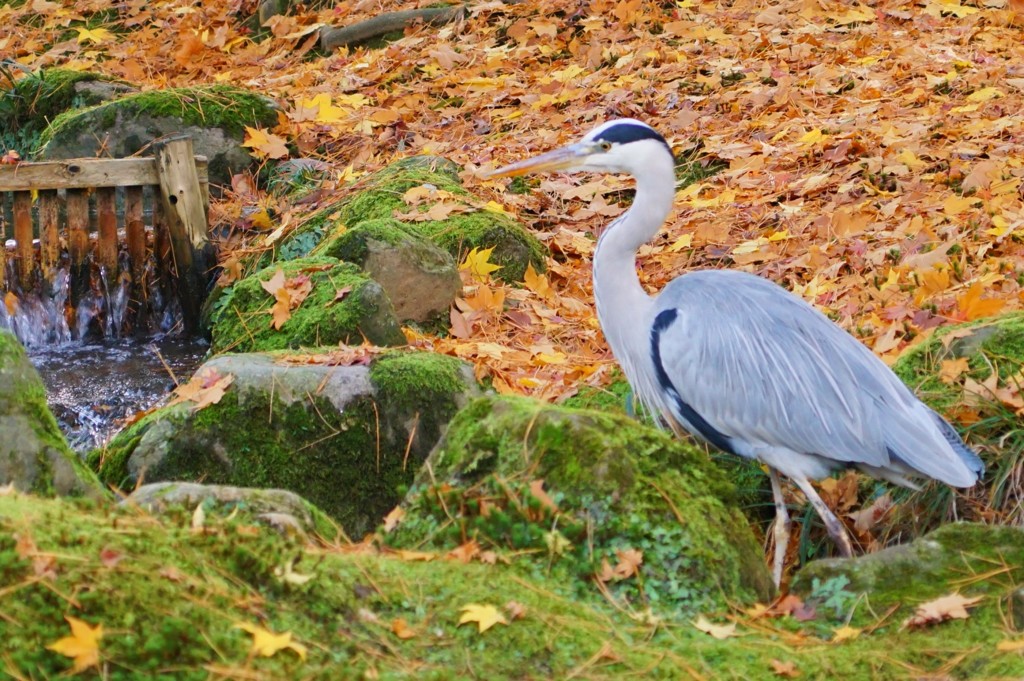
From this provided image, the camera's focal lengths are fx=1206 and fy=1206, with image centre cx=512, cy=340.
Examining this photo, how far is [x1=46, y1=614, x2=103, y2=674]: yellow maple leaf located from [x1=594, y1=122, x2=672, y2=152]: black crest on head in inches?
119

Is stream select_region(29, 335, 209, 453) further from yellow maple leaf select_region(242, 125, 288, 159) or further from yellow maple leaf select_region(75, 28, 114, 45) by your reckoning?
yellow maple leaf select_region(75, 28, 114, 45)

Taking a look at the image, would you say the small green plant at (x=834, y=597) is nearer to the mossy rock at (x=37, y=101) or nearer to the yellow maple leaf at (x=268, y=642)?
the yellow maple leaf at (x=268, y=642)

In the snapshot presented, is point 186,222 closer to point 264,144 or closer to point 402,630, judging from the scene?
point 264,144

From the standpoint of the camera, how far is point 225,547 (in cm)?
264

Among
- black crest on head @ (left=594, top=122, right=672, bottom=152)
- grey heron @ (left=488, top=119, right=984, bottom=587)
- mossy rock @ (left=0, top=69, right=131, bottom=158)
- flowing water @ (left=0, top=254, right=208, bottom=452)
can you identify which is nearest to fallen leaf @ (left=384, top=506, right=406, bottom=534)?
grey heron @ (left=488, top=119, right=984, bottom=587)

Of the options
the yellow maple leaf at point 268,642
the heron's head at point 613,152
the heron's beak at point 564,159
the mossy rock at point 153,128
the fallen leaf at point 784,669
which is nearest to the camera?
the yellow maple leaf at point 268,642

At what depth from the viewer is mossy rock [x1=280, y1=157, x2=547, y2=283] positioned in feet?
22.5

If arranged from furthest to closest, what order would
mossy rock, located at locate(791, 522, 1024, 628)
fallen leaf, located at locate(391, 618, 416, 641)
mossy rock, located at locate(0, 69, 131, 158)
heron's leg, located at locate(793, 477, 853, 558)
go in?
mossy rock, located at locate(0, 69, 131, 158) < heron's leg, located at locate(793, 477, 853, 558) < mossy rock, located at locate(791, 522, 1024, 628) < fallen leaf, located at locate(391, 618, 416, 641)

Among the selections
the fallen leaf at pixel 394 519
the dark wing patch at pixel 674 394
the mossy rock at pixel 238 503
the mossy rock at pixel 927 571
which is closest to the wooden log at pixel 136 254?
the dark wing patch at pixel 674 394

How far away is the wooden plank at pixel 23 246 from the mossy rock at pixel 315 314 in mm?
1858

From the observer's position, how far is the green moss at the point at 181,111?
8547mm

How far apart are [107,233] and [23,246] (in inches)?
19.4

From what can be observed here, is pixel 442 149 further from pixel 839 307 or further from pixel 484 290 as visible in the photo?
pixel 839 307

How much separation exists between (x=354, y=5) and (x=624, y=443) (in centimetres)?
981
